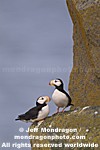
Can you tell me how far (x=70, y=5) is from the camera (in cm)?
1384

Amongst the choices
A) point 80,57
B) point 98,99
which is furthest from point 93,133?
point 80,57

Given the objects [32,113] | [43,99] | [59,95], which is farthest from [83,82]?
[32,113]

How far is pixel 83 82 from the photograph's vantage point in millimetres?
13305

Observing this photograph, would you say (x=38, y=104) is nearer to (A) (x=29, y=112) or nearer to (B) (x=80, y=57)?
(A) (x=29, y=112)

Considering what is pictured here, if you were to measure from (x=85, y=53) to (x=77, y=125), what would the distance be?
115 inches

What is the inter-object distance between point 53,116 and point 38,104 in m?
0.42

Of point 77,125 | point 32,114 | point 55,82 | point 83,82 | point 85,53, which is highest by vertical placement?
point 85,53

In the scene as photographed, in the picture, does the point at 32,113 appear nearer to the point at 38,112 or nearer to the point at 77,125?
the point at 38,112

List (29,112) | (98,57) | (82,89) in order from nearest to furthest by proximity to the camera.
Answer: (29,112), (98,57), (82,89)

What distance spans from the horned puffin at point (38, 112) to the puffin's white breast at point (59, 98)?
0.16 meters

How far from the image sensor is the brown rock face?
40.7ft

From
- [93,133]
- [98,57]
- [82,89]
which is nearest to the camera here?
[93,133]

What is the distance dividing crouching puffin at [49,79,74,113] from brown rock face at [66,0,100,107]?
115 centimetres

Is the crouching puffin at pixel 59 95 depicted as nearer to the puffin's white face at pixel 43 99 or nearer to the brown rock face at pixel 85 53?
the puffin's white face at pixel 43 99
